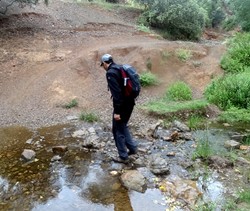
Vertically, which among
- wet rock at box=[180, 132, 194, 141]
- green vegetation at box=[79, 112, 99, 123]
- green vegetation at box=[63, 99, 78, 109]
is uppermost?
wet rock at box=[180, 132, 194, 141]

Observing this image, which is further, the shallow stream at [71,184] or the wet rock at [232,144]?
the wet rock at [232,144]

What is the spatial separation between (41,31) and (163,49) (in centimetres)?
456

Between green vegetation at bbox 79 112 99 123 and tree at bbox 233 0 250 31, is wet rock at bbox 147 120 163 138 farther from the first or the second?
tree at bbox 233 0 250 31

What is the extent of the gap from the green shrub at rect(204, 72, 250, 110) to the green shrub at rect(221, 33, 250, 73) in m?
1.06

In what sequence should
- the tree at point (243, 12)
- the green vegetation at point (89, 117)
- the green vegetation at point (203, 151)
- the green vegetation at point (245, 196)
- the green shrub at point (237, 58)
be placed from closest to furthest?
A: the green vegetation at point (245, 196) < the green vegetation at point (203, 151) < the green vegetation at point (89, 117) < the green shrub at point (237, 58) < the tree at point (243, 12)

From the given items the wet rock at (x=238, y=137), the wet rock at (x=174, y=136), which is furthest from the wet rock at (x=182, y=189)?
the wet rock at (x=238, y=137)

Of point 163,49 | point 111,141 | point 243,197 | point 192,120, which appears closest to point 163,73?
point 163,49

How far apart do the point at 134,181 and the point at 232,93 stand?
517 cm

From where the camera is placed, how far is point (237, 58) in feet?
38.0

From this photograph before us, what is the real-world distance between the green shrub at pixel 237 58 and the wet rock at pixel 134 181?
21.6ft

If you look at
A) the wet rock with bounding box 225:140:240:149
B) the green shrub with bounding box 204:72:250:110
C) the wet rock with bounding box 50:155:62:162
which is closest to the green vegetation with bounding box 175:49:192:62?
the green shrub with bounding box 204:72:250:110

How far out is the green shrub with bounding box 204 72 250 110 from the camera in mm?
9570

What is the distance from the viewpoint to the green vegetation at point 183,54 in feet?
39.1

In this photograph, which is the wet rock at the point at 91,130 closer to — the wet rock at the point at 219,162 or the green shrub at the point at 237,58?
the wet rock at the point at 219,162
